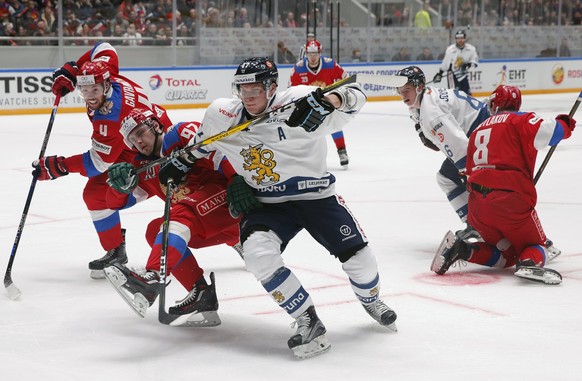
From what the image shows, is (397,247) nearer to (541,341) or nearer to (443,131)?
(443,131)

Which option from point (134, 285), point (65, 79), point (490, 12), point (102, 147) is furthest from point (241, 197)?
point (490, 12)

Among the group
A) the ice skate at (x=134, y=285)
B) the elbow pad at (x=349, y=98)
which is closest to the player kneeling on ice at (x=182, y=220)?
the ice skate at (x=134, y=285)

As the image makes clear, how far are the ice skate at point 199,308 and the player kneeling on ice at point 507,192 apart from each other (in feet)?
4.57

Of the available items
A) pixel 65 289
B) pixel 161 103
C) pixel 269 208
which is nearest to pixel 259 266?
pixel 269 208

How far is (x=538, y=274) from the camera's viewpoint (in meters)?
4.34

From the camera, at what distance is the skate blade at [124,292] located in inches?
127

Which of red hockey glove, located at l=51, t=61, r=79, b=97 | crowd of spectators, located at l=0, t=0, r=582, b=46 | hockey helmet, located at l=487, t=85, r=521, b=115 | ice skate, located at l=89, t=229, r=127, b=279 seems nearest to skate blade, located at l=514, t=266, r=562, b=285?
hockey helmet, located at l=487, t=85, r=521, b=115

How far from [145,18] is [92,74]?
10.6m

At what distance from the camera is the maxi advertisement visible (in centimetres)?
1267

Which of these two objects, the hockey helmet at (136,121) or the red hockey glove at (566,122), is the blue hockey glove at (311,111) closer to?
the hockey helmet at (136,121)

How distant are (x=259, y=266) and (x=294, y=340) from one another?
293 millimetres

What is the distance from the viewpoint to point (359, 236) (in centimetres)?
343

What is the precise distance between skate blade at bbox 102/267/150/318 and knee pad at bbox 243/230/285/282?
1.35ft

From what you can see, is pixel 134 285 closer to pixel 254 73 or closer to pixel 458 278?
pixel 254 73
